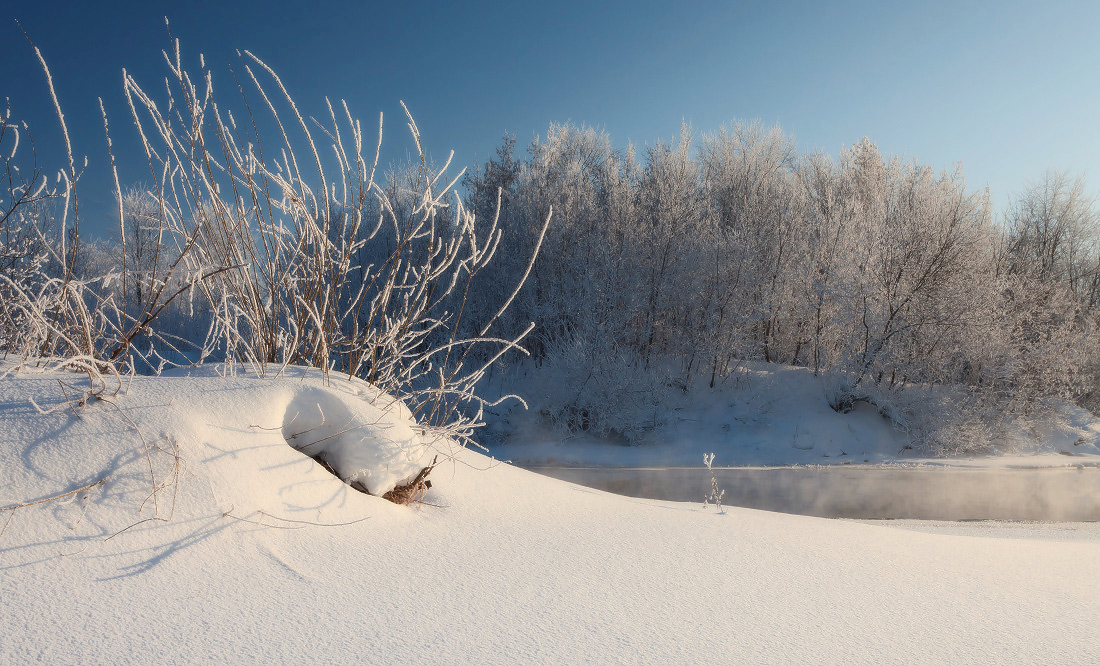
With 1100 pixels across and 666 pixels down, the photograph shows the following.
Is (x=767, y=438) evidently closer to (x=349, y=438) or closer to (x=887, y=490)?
(x=887, y=490)

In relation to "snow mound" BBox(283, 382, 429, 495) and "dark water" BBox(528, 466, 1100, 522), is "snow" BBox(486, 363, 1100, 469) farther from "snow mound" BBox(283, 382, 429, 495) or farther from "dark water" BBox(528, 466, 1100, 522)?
"snow mound" BBox(283, 382, 429, 495)

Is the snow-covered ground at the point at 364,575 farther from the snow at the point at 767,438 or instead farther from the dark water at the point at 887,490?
the snow at the point at 767,438

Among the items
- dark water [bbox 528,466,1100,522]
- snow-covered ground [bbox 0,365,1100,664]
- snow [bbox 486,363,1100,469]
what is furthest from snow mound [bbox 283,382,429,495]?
snow [bbox 486,363,1100,469]

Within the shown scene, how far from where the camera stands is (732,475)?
8414 mm

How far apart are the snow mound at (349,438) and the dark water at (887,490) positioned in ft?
19.8

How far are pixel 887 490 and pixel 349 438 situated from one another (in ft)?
25.7

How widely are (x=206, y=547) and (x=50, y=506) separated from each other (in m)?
0.40

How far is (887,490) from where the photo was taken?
8.05 metres

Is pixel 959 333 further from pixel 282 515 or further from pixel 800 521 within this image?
pixel 282 515

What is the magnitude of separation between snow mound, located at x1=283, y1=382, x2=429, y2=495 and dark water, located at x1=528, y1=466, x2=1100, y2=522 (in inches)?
238

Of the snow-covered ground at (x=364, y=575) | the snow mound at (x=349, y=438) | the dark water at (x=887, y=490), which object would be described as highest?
the snow mound at (x=349, y=438)

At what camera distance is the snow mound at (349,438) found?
2.31 meters

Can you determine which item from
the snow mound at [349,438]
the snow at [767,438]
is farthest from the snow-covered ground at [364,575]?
the snow at [767,438]

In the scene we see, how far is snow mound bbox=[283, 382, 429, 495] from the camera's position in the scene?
2.31 meters
